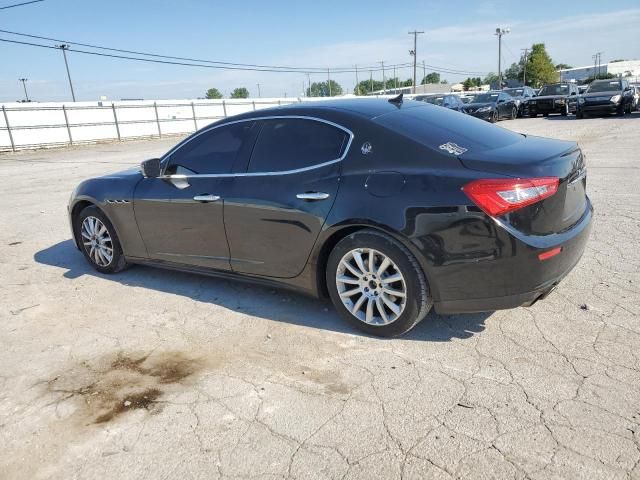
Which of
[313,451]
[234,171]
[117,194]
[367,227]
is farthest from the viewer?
[117,194]

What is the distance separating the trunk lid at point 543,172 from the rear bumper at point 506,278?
0.09 m

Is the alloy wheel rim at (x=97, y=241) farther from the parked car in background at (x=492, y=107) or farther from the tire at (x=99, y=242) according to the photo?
the parked car in background at (x=492, y=107)

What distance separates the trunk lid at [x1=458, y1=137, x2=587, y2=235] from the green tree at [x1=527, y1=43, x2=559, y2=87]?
108397mm

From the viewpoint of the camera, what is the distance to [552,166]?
10.6 feet

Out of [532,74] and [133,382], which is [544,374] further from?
[532,74]

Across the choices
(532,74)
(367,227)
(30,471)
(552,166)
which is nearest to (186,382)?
(30,471)

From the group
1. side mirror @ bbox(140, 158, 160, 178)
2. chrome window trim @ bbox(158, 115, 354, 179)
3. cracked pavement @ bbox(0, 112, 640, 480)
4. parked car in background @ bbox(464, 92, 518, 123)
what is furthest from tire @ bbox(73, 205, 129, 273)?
parked car in background @ bbox(464, 92, 518, 123)

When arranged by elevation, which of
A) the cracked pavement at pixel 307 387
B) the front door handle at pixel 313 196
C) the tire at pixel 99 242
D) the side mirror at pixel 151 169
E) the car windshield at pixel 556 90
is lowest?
the cracked pavement at pixel 307 387

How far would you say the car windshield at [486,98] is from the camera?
84.3 feet

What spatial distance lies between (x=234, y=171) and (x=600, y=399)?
9.81 ft

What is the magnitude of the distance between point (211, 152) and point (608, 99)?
23.1 meters

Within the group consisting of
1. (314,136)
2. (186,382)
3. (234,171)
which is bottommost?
(186,382)

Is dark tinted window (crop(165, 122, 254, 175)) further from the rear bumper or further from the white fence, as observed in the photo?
the white fence

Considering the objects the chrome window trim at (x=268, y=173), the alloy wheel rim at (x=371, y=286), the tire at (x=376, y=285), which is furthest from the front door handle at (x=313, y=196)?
the alloy wheel rim at (x=371, y=286)
